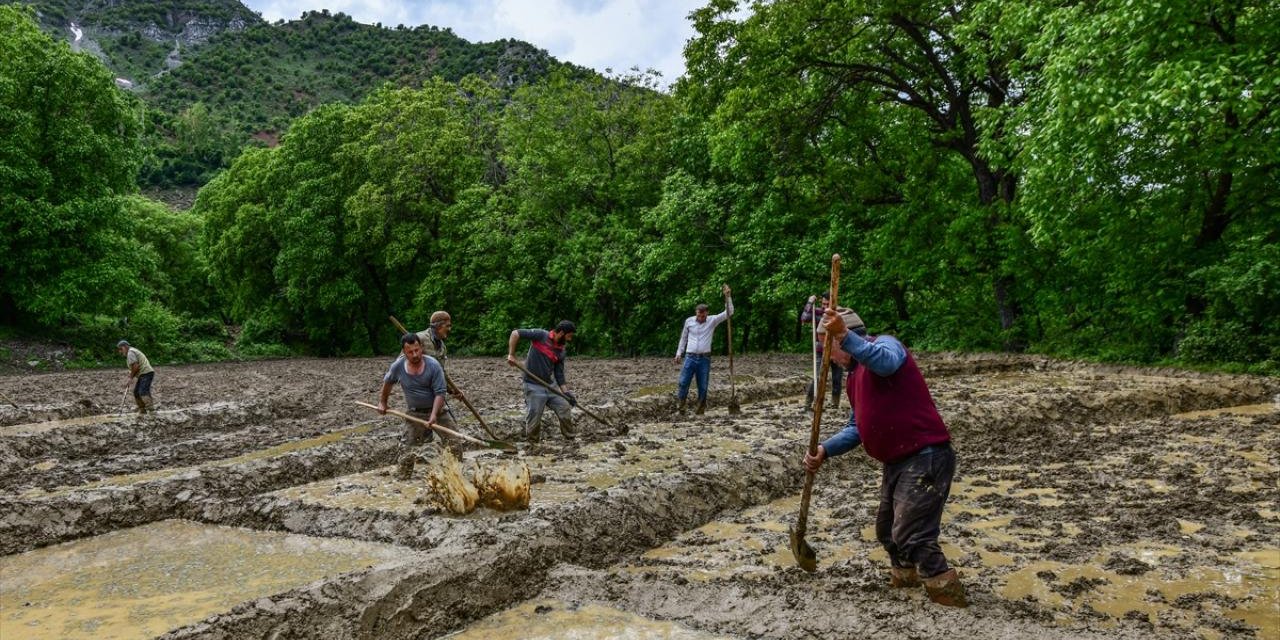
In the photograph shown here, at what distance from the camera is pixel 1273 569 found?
5.44 meters

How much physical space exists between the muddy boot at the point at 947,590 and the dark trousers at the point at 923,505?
0.15 feet

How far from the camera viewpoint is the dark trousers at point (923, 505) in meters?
5.04

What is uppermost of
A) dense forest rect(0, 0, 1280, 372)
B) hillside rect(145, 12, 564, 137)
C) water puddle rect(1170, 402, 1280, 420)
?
hillside rect(145, 12, 564, 137)

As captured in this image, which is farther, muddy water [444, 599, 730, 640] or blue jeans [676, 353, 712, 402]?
blue jeans [676, 353, 712, 402]

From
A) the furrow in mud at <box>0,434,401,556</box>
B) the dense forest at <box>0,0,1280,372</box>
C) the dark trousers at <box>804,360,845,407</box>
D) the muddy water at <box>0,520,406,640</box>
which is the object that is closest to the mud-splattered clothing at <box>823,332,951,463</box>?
the muddy water at <box>0,520,406,640</box>

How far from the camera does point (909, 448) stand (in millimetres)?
5098

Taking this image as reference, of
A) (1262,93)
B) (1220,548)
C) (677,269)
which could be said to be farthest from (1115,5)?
(677,269)

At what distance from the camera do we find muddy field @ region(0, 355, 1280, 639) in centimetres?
501

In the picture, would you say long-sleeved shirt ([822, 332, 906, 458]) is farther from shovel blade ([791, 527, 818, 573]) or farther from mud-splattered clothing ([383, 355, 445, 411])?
mud-splattered clothing ([383, 355, 445, 411])

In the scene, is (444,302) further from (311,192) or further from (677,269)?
(677,269)

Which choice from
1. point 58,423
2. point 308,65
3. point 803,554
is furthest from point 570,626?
point 308,65

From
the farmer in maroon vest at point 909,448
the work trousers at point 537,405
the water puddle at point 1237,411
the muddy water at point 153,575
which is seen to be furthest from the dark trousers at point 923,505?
the water puddle at point 1237,411

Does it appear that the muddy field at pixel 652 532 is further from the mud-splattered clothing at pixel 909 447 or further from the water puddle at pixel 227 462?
the mud-splattered clothing at pixel 909 447

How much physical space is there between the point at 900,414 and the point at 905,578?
1132 mm
